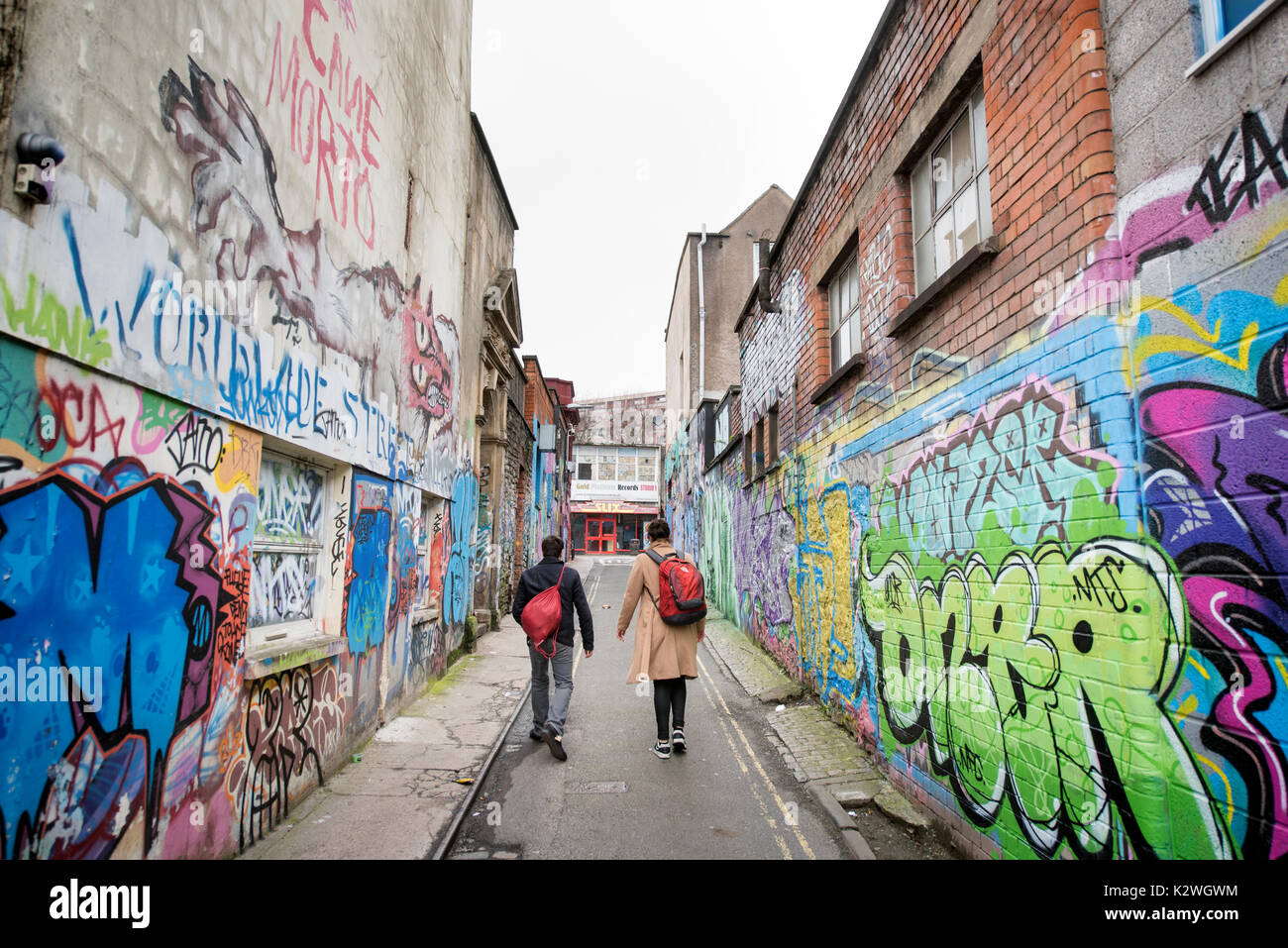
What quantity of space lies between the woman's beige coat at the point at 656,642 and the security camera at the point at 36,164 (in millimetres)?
4037

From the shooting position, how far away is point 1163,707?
236cm

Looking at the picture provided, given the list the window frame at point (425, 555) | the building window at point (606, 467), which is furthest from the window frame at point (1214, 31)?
the building window at point (606, 467)

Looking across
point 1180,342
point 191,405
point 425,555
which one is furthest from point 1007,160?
point 425,555

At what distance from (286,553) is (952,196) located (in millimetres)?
5088

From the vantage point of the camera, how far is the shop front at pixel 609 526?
1572 inches

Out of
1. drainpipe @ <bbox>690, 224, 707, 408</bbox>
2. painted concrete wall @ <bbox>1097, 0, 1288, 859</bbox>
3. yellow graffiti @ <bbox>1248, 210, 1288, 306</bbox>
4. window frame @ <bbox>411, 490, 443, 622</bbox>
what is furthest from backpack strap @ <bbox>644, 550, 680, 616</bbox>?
drainpipe @ <bbox>690, 224, 707, 408</bbox>

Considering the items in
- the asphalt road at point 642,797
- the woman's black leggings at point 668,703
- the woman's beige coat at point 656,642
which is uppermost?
the woman's beige coat at point 656,642

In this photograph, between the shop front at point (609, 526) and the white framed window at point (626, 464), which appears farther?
the white framed window at point (626, 464)

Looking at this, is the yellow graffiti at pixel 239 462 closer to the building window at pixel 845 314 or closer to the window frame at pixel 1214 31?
the window frame at pixel 1214 31

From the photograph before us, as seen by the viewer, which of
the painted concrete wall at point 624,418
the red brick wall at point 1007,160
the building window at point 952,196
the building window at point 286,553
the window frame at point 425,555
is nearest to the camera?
the red brick wall at point 1007,160

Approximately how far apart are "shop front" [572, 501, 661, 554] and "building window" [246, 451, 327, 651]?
35.0 m

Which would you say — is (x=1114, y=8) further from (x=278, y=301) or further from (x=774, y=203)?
(x=774, y=203)

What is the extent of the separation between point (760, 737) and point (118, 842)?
4.73 metres

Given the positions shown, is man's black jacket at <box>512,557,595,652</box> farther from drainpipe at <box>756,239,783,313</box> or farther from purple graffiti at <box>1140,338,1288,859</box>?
drainpipe at <box>756,239,783,313</box>
